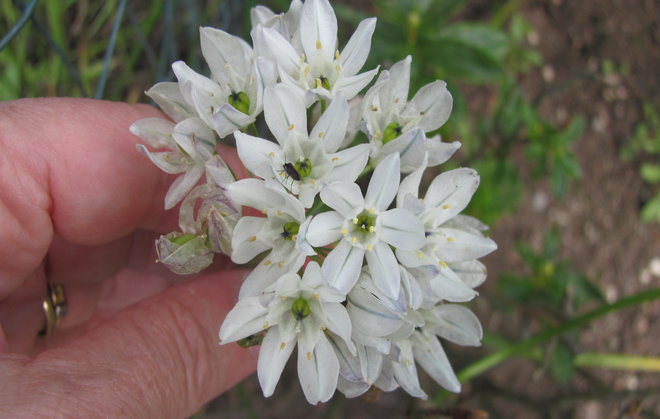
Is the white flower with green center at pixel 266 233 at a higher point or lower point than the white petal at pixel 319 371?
higher

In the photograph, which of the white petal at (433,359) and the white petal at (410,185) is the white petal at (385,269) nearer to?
the white petal at (410,185)

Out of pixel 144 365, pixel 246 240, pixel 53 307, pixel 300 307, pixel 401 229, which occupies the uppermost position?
pixel 401 229

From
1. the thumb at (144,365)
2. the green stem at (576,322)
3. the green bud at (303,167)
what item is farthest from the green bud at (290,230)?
the green stem at (576,322)

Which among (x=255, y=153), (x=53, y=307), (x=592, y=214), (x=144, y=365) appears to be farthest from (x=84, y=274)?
(x=592, y=214)

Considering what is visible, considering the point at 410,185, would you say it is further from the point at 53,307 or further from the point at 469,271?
the point at 53,307

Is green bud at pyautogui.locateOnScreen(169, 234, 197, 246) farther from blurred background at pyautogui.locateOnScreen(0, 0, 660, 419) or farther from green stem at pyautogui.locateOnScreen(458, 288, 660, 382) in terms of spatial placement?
green stem at pyautogui.locateOnScreen(458, 288, 660, 382)
